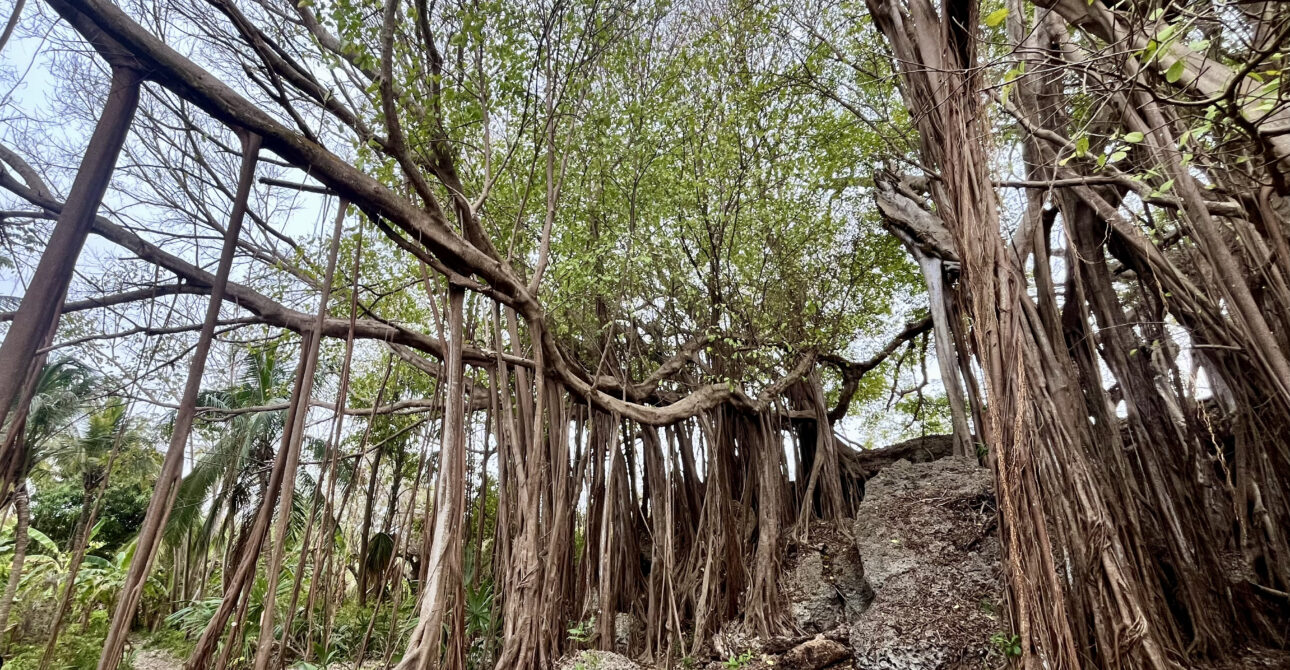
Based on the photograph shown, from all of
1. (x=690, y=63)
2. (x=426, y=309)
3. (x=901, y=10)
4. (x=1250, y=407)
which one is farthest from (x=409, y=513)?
(x=1250, y=407)

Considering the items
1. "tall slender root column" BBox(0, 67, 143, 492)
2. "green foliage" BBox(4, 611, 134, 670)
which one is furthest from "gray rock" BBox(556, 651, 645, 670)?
"green foliage" BBox(4, 611, 134, 670)

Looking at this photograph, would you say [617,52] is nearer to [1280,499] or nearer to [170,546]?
[1280,499]

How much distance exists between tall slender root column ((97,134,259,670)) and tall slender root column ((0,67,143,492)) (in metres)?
0.26

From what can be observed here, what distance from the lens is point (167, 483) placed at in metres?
1.42

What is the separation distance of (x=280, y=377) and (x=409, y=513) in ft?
20.9

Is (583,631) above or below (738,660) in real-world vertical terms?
above

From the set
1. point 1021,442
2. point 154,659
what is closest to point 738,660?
point 1021,442

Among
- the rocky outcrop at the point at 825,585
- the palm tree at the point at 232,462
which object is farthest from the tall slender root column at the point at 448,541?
the palm tree at the point at 232,462

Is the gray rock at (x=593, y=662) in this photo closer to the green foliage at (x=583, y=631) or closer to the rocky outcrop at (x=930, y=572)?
the green foliage at (x=583, y=631)

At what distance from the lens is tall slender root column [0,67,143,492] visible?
1061mm

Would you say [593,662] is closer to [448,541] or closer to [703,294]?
[448,541]

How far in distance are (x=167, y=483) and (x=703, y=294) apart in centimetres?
438

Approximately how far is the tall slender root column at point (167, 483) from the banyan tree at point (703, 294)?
0.04 feet

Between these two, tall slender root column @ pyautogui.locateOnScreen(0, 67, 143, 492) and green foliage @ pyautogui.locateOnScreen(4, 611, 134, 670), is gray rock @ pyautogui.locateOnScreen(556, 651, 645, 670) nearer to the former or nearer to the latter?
tall slender root column @ pyautogui.locateOnScreen(0, 67, 143, 492)
